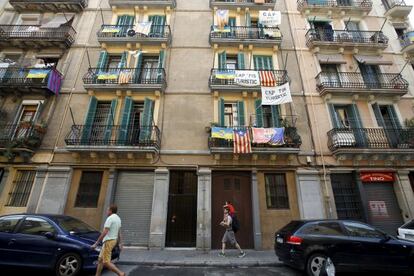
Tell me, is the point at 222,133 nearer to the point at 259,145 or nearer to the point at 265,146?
the point at 259,145

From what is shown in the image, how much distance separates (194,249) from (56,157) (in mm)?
8642

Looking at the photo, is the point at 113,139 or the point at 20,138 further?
the point at 113,139

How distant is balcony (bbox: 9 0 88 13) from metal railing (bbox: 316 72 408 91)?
56.0 feet

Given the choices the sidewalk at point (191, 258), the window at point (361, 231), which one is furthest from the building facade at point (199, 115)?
the window at point (361, 231)

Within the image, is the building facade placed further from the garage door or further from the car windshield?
the car windshield

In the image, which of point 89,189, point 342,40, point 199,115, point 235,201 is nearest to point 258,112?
point 199,115

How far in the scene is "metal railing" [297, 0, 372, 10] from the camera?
49.9 ft

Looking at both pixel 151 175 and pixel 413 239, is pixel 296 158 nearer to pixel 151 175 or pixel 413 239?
pixel 413 239

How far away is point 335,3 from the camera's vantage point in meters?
15.5

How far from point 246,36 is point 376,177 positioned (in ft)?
36.8

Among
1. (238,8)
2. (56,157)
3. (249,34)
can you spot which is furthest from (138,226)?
(238,8)

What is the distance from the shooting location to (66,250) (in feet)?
19.5

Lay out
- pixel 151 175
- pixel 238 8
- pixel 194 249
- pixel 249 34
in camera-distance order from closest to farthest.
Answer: pixel 194 249
pixel 151 175
pixel 249 34
pixel 238 8

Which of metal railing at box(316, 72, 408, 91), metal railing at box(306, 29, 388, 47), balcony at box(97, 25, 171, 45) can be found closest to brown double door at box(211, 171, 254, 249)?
metal railing at box(316, 72, 408, 91)
